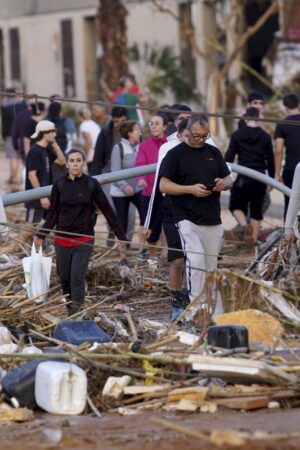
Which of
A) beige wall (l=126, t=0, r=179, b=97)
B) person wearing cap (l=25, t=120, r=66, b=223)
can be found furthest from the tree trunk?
person wearing cap (l=25, t=120, r=66, b=223)

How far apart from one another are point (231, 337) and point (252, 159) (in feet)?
23.4

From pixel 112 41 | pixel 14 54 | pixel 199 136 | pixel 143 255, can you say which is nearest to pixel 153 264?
pixel 143 255

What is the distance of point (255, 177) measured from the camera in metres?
14.6

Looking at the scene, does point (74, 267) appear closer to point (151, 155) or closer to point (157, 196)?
point (157, 196)

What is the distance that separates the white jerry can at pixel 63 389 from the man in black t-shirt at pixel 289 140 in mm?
7061

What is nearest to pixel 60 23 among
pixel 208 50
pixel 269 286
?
pixel 208 50

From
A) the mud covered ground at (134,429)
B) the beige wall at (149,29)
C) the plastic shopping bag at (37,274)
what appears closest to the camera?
the mud covered ground at (134,429)

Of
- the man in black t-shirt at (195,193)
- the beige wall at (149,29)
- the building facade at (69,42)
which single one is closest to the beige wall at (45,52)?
the building facade at (69,42)

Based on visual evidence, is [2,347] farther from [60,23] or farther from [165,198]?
[60,23]

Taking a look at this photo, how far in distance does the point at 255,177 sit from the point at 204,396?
19.8 feet

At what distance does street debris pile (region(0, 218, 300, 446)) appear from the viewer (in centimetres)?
880

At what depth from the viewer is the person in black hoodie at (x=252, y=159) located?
16.2 metres

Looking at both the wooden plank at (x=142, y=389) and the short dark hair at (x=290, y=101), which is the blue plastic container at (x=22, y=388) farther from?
the short dark hair at (x=290, y=101)

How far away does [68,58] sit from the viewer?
46.1m
